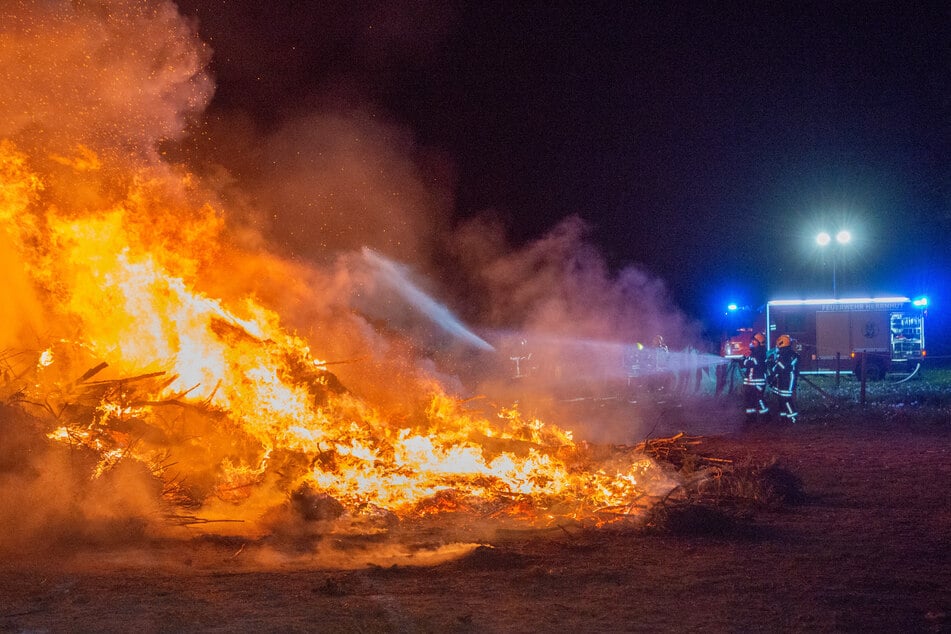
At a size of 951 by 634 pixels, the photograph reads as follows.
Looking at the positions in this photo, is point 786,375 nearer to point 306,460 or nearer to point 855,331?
point 306,460

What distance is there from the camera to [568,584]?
5.35 metres

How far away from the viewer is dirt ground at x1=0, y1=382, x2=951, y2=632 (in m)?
4.57

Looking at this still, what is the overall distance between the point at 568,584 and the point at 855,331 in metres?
23.5

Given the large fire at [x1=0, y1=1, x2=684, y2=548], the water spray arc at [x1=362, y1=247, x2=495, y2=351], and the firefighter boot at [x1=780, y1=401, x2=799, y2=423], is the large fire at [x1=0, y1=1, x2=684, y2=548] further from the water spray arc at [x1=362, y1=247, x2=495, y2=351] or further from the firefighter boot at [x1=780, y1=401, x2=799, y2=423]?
the firefighter boot at [x1=780, y1=401, x2=799, y2=423]

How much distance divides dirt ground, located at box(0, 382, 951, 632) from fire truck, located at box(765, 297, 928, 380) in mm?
18564

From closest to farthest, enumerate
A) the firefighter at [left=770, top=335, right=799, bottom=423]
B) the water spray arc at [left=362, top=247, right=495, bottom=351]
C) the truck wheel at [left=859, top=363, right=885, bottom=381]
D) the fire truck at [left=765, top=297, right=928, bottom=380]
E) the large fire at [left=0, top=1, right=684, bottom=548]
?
1. the large fire at [left=0, top=1, right=684, bottom=548]
2. the water spray arc at [left=362, top=247, right=495, bottom=351]
3. the firefighter at [left=770, top=335, right=799, bottom=423]
4. the truck wheel at [left=859, top=363, right=885, bottom=381]
5. the fire truck at [left=765, top=297, right=928, bottom=380]

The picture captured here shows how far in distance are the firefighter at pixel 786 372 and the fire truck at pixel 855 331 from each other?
10.5 meters

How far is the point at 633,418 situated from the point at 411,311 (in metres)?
5.92

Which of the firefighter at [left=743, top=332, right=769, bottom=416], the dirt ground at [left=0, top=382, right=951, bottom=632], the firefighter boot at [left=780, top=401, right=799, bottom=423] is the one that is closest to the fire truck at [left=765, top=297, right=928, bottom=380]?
the firefighter boot at [left=780, top=401, right=799, bottom=423]

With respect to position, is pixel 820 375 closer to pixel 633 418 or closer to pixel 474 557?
pixel 633 418

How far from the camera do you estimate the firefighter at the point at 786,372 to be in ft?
46.8

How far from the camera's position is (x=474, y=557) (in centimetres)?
593

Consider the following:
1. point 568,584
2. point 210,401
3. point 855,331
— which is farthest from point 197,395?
point 855,331

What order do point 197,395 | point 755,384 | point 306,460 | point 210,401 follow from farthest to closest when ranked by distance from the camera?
point 755,384 → point 197,395 → point 210,401 → point 306,460
